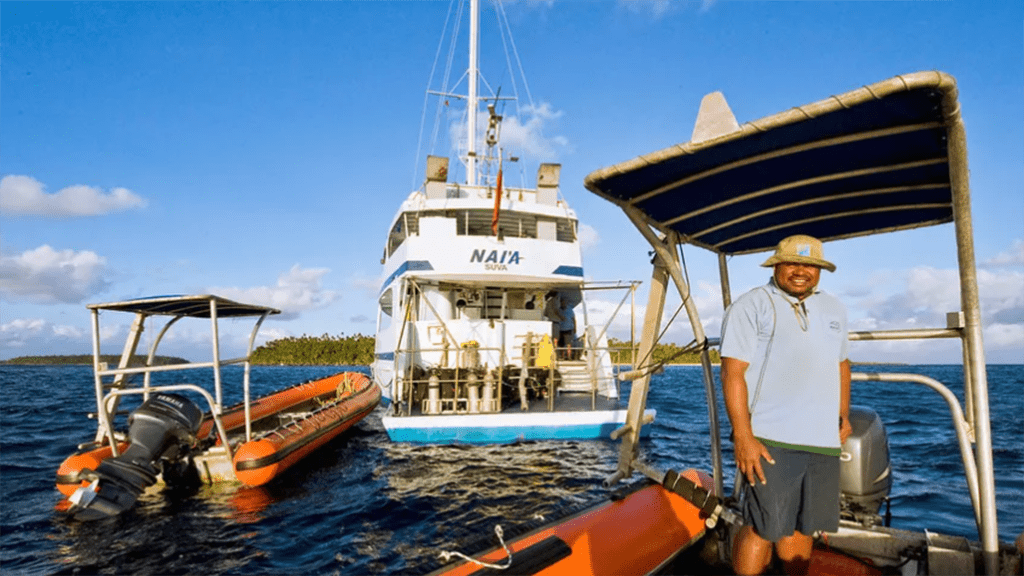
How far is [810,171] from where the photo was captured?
10.7 feet

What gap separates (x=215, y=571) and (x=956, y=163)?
6.45 meters

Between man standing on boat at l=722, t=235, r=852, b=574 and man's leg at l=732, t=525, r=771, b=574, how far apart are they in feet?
0.16

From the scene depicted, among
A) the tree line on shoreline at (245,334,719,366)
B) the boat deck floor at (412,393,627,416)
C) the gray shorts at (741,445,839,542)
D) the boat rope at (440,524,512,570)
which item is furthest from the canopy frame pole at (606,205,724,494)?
the tree line on shoreline at (245,334,719,366)

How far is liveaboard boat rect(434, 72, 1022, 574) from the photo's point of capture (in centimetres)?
271

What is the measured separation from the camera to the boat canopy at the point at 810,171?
2514mm

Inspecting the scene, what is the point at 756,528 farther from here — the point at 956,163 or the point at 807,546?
the point at 956,163

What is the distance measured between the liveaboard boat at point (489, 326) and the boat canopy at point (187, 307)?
9.44 feet

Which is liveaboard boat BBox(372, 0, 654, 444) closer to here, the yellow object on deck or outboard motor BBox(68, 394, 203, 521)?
the yellow object on deck

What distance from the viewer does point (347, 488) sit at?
28.2 feet

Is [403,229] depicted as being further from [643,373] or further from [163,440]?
[643,373]

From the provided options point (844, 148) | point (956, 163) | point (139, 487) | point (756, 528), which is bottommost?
point (139, 487)

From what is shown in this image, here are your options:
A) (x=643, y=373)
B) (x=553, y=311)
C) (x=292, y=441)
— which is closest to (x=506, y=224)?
(x=553, y=311)

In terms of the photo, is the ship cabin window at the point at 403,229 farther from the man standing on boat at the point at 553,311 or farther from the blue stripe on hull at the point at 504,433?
the blue stripe on hull at the point at 504,433

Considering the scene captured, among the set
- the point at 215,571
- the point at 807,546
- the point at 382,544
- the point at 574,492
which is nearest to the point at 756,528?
the point at 807,546
